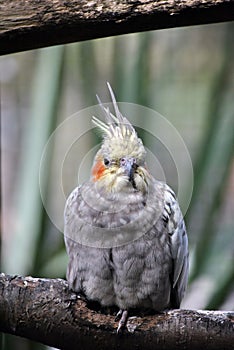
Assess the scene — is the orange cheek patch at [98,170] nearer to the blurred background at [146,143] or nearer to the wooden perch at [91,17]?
the blurred background at [146,143]

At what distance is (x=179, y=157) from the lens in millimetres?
4230

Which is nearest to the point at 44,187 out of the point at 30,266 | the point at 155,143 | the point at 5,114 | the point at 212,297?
the point at 30,266

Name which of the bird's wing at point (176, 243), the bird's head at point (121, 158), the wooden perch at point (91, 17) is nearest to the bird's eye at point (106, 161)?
the bird's head at point (121, 158)

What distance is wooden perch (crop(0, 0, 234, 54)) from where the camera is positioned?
201 cm

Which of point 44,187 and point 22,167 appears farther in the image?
point 22,167

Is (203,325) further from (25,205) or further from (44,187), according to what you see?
→ (25,205)

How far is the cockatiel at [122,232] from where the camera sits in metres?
2.64

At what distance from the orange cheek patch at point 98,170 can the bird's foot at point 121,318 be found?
19.7 inches

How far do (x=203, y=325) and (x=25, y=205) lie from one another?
2026 mm

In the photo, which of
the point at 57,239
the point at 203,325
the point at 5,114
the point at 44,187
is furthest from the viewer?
the point at 5,114

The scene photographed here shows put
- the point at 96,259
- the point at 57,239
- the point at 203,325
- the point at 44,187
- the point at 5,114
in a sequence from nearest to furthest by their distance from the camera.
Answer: the point at 203,325 < the point at 96,259 < the point at 44,187 < the point at 57,239 < the point at 5,114

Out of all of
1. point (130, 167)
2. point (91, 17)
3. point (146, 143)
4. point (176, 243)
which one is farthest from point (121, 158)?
point (146, 143)

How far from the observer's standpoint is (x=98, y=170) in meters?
2.71

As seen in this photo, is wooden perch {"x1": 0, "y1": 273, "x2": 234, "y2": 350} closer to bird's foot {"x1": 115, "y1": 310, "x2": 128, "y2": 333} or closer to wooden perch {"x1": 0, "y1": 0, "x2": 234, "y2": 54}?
bird's foot {"x1": 115, "y1": 310, "x2": 128, "y2": 333}
